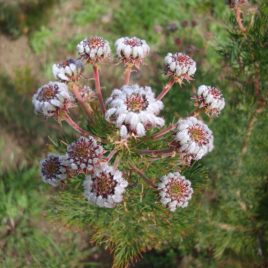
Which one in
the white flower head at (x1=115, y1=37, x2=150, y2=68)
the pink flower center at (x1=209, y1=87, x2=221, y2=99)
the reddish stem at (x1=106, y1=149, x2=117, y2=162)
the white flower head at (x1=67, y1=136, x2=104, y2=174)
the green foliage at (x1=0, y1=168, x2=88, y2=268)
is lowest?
the green foliage at (x1=0, y1=168, x2=88, y2=268)

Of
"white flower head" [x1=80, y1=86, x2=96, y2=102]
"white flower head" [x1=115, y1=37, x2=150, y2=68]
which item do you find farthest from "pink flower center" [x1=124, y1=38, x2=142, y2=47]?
"white flower head" [x1=80, y1=86, x2=96, y2=102]

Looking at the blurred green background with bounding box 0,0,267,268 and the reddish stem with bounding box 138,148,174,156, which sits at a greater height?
the reddish stem with bounding box 138,148,174,156

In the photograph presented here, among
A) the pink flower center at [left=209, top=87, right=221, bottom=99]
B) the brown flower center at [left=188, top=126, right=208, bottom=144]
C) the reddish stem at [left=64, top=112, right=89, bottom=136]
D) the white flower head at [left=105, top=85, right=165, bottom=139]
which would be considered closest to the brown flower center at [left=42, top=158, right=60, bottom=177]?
the reddish stem at [left=64, top=112, right=89, bottom=136]

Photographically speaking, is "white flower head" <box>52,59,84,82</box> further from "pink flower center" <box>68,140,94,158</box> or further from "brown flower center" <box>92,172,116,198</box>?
"brown flower center" <box>92,172,116,198</box>

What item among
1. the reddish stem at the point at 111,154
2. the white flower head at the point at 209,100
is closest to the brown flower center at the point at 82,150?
the reddish stem at the point at 111,154

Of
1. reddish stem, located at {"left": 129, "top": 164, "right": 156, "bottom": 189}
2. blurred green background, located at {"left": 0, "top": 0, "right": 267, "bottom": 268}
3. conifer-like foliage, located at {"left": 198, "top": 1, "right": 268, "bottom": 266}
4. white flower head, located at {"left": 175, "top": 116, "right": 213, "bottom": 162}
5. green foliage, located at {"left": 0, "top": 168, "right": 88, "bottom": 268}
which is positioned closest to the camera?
white flower head, located at {"left": 175, "top": 116, "right": 213, "bottom": 162}

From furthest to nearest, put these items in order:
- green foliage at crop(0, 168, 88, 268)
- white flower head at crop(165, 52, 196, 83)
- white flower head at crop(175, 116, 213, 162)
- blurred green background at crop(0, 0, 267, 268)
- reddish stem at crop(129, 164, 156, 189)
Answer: green foliage at crop(0, 168, 88, 268), blurred green background at crop(0, 0, 267, 268), reddish stem at crop(129, 164, 156, 189), white flower head at crop(165, 52, 196, 83), white flower head at crop(175, 116, 213, 162)

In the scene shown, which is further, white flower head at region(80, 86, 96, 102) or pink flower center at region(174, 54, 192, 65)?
white flower head at region(80, 86, 96, 102)

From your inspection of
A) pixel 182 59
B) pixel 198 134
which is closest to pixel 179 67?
pixel 182 59
